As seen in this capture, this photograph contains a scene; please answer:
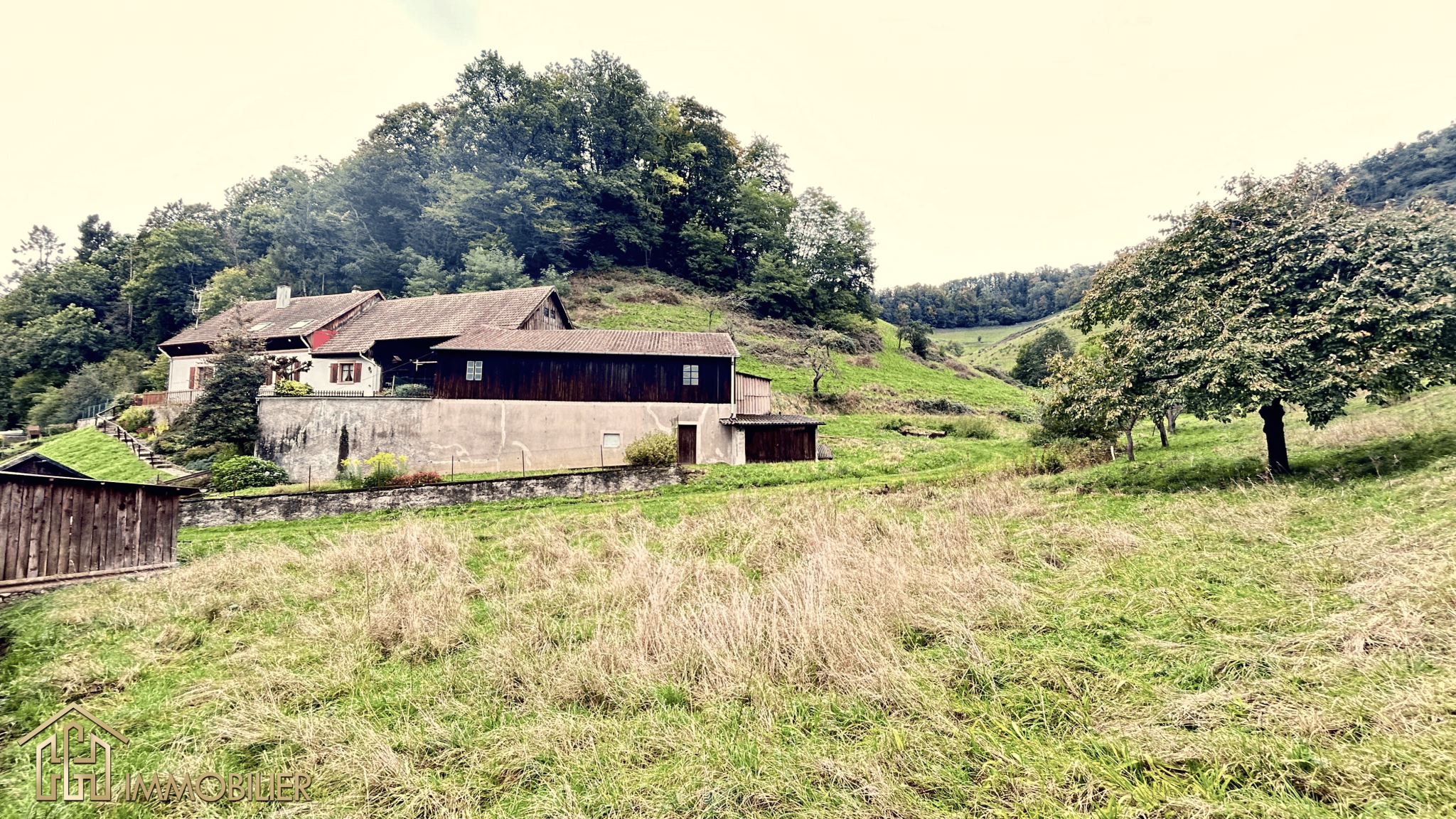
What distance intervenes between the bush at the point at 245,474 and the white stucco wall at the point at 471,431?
1.77m

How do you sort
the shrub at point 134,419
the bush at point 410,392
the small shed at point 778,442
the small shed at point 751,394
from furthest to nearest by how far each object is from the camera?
the shrub at point 134,419
the small shed at point 751,394
the bush at point 410,392
the small shed at point 778,442

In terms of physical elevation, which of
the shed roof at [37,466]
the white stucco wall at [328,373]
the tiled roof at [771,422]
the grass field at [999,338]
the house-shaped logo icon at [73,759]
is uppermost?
the grass field at [999,338]

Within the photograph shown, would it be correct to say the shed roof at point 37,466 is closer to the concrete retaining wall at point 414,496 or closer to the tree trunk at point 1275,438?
the concrete retaining wall at point 414,496

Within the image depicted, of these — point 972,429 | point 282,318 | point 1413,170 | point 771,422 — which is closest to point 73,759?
point 771,422

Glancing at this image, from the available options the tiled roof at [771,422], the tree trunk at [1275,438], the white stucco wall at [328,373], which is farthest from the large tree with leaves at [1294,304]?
the white stucco wall at [328,373]

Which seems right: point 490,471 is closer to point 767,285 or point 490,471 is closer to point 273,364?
point 273,364

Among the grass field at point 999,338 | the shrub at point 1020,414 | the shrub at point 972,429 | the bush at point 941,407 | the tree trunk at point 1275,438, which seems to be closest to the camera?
the tree trunk at point 1275,438

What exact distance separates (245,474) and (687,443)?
65.5 feet

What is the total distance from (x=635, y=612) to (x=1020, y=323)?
11614 centimetres

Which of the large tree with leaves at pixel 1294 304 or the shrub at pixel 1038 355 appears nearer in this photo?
the large tree with leaves at pixel 1294 304

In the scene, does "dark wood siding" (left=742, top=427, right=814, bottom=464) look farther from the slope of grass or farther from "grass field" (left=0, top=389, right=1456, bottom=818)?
the slope of grass

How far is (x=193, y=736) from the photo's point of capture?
5.80 metres

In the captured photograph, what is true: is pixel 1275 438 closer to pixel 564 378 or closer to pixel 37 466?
pixel 564 378

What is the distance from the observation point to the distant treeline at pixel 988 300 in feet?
354
